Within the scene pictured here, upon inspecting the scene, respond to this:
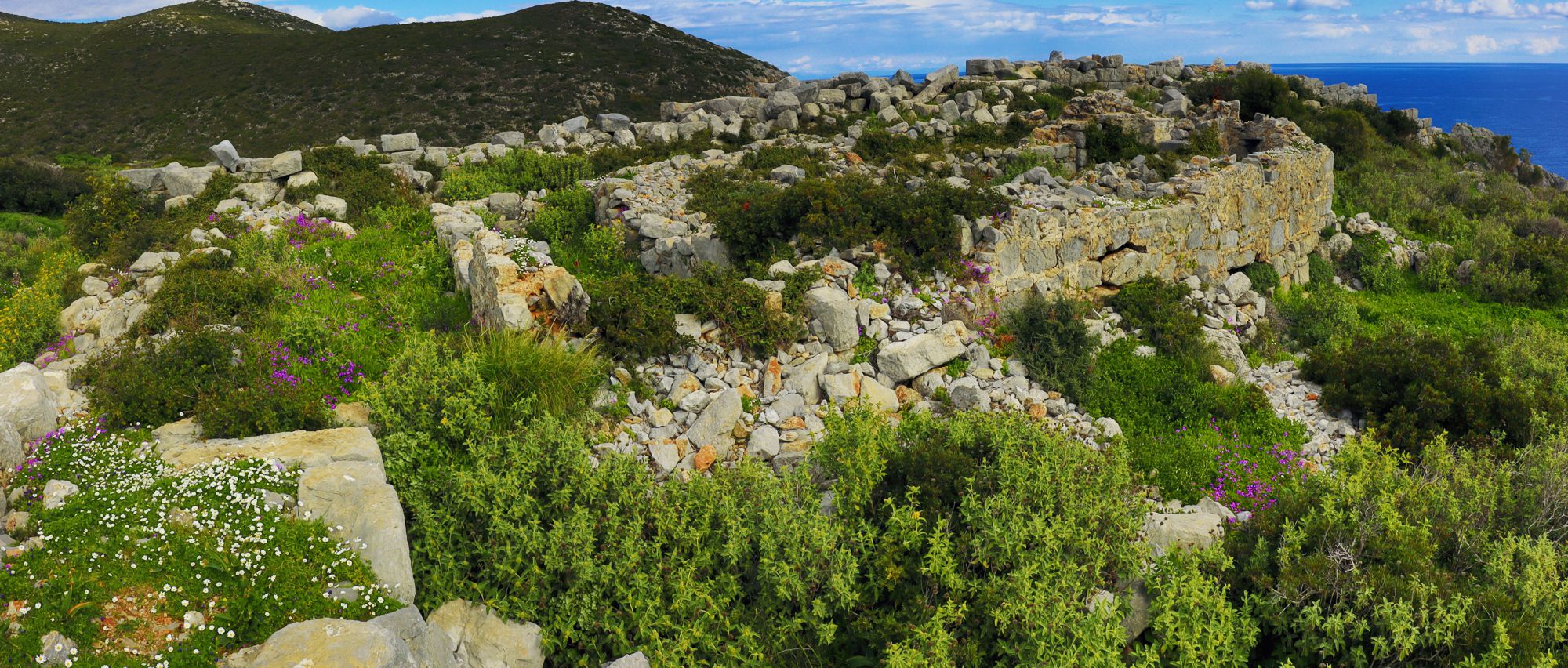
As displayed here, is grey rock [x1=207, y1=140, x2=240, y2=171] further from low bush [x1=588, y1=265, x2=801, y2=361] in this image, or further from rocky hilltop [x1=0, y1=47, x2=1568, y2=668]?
low bush [x1=588, y1=265, x2=801, y2=361]

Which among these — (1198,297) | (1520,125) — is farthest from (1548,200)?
(1520,125)

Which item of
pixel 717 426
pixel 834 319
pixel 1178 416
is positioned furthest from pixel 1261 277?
pixel 717 426

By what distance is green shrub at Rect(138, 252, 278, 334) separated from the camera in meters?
11.2

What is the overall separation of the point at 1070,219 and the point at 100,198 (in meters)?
19.0

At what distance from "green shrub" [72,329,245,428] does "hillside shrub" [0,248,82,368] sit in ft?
7.98

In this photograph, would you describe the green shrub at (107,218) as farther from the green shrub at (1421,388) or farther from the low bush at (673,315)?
the green shrub at (1421,388)

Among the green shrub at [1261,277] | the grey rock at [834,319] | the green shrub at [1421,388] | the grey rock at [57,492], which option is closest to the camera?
the grey rock at [57,492]

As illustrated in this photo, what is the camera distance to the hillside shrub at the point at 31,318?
11602mm

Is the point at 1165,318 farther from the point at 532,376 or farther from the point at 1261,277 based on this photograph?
the point at 532,376

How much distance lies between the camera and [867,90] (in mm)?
27594

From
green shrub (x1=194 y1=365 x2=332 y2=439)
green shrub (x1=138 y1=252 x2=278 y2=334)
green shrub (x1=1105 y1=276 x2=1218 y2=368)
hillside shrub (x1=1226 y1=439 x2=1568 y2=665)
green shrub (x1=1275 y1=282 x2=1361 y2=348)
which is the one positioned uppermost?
green shrub (x1=138 y1=252 x2=278 y2=334)

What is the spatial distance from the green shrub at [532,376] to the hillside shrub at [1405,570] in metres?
6.68

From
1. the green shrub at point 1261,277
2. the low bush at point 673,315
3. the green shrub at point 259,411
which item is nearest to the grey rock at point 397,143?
the low bush at point 673,315

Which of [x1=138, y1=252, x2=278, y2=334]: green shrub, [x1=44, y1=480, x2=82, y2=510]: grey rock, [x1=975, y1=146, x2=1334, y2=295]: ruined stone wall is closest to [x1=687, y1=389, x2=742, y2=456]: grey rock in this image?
[x1=44, y1=480, x2=82, y2=510]: grey rock
